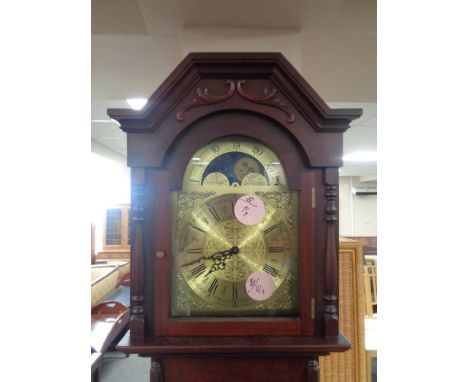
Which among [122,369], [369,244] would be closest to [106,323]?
[122,369]

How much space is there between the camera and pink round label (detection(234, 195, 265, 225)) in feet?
2.28

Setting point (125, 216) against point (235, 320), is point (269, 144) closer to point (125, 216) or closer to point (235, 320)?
point (235, 320)

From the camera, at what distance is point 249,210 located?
0.70m

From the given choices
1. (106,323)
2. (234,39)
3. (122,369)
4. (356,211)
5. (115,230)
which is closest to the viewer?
(234,39)

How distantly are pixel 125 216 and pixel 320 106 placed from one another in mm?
5383

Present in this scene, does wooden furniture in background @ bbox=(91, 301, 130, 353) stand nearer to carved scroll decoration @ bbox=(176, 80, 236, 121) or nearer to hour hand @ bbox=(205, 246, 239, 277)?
hour hand @ bbox=(205, 246, 239, 277)

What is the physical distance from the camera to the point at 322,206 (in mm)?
695

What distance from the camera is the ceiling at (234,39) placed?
885 mm

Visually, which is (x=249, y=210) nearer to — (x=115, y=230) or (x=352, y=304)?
(x=352, y=304)

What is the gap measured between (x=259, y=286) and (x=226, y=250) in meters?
0.12

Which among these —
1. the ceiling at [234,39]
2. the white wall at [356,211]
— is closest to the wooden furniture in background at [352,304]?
the ceiling at [234,39]

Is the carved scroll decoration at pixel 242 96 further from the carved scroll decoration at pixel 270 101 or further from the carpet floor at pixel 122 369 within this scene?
the carpet floor at pixel 122 369

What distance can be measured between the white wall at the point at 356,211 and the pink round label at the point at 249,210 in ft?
22.4

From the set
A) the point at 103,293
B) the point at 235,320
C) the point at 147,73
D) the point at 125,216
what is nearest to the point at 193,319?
the point at 235,320
